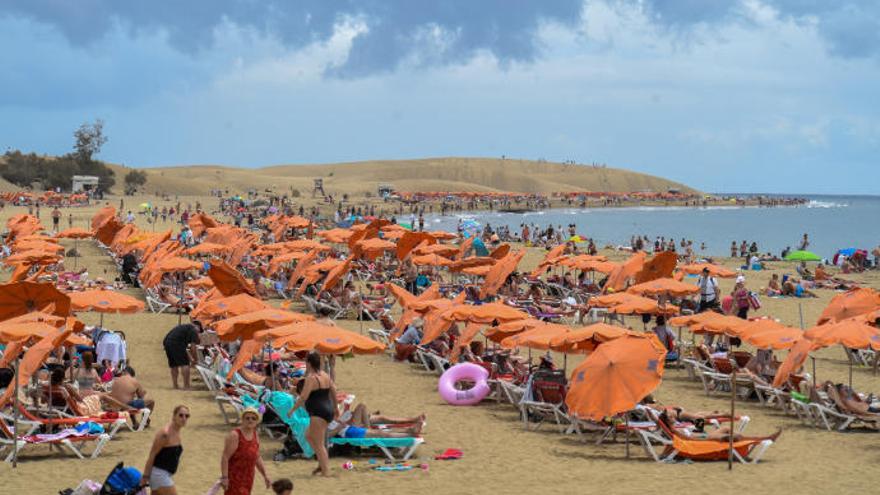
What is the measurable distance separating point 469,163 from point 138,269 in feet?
559

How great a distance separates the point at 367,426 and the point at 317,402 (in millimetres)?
1192

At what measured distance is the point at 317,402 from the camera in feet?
27.2

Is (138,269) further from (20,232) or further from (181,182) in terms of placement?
(181,182)

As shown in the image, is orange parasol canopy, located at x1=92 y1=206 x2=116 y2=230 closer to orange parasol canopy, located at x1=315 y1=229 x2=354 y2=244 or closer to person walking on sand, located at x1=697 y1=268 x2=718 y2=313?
orange parasol canopy, located at x1=315 y1=229 x2=354 y2=244

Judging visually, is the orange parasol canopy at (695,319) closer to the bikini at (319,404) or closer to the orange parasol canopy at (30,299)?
the bikini at (319,404)

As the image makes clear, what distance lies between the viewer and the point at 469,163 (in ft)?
629

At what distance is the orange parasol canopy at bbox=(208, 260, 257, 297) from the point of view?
13.5 meters

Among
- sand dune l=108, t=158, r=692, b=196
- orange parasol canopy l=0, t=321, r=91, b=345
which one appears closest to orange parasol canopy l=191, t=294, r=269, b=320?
orange parasol canopy l=0, t=321, r=91, b=345

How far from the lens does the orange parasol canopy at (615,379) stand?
887cm

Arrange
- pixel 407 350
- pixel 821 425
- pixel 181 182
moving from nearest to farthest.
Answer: pixel 821 425 → pixel 407 350 → pixel 181 182

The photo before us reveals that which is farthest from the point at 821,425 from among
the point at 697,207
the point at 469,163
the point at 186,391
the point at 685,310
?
the point at 469,163

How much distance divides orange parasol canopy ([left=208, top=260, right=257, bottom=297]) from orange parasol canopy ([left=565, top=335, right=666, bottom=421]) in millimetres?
5772

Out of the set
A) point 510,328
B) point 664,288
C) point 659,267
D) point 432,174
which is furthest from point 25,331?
point 432,174

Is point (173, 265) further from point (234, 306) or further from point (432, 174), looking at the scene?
point (432, 174)
